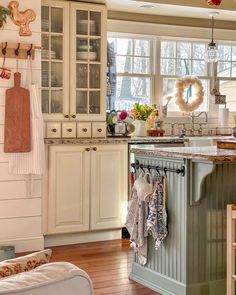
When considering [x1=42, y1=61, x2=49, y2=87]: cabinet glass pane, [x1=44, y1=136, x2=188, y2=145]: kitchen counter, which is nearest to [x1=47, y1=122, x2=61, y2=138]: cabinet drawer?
[x1=44, y1=136, x2=188, y2=145]: kitchen counter

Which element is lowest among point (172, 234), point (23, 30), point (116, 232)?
point (116, 232)

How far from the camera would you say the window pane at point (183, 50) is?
6.48m

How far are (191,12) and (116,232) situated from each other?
2.61 meters

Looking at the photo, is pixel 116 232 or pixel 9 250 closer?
pixel 9 250

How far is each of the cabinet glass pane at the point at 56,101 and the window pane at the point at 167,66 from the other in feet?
5.38

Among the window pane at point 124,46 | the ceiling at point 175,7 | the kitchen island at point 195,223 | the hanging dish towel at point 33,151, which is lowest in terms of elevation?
the kitchen island at point 195,223

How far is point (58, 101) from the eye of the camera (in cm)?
525

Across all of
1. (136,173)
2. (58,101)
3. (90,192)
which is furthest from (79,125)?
(136,173)

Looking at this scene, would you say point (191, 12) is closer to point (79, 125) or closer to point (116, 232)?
point (79, 125)

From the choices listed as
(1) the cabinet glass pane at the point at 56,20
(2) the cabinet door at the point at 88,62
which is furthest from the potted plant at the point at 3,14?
(2) the cabinet door at the point at 88,62

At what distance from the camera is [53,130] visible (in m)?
5.18

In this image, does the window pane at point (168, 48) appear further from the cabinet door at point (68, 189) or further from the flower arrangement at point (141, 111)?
the cabinet door at point (68, 189)

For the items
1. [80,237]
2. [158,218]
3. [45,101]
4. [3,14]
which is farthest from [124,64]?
[158,218]

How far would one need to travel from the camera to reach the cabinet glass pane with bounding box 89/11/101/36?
534 centimetres
